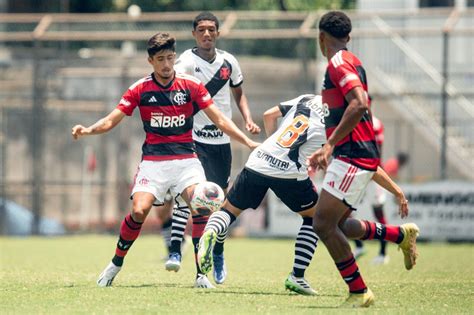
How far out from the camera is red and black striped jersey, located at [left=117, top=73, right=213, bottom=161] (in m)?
10.6

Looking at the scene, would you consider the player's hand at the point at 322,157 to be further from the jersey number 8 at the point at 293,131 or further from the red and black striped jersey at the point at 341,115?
the jersey number 8 at the point at 293,131

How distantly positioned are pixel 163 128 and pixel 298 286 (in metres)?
1.92

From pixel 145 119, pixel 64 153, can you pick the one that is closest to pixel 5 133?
pixel 64 153

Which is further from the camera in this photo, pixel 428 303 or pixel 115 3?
pixel 115 3

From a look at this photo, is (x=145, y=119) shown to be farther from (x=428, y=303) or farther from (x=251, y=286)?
(x=428, y=303)

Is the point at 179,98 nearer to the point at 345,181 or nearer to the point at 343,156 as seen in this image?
the point at 343,156

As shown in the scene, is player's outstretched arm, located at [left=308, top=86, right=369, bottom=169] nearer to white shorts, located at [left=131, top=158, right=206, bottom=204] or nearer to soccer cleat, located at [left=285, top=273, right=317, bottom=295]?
soccer cleat, located at [left=285, top=273, right=317, bottom=295]

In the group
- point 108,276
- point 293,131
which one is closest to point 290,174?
point 293,131

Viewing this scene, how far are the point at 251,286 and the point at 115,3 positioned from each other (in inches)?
942

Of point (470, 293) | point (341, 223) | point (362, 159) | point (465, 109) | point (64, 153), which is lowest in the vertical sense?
point (64, 153)

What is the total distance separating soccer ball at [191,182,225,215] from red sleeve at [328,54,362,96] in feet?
6.21

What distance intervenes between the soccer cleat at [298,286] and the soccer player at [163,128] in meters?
0.83

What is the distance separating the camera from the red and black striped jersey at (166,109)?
10.6 m

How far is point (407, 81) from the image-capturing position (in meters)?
25.5
